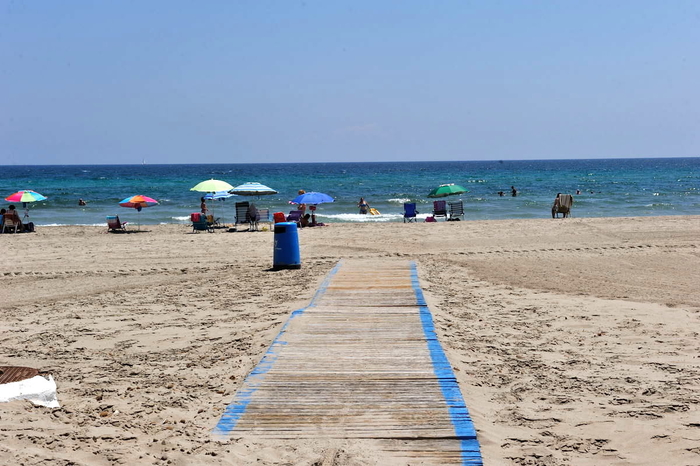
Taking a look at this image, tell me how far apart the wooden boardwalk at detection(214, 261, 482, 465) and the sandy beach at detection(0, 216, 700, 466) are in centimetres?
16

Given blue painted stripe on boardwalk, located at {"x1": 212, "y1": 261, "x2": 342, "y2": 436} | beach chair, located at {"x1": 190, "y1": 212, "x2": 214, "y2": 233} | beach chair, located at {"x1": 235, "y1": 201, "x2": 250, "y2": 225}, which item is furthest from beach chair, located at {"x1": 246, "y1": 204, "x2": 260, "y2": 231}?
blue painted stripe on boardwalk, located at {"x1": 212, "y1": 261, "x2": 342, "y2": 436}

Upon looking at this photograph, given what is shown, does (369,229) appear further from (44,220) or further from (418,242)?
(44,220)

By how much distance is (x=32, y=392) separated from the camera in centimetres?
456

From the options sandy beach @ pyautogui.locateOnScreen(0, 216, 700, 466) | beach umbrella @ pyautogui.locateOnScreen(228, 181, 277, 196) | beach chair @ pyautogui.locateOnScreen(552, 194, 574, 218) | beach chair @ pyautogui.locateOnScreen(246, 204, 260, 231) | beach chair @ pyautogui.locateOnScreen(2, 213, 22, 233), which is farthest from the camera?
beach chair @ pyautogui.locateOnScreen(552, 194, 574, 218)

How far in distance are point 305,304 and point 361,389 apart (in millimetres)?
3348

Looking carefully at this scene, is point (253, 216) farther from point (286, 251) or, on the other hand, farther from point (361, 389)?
point (361, 389)

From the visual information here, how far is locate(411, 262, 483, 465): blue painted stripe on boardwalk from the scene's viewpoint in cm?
381

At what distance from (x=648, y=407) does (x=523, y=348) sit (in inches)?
65.6

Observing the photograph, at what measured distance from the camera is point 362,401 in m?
4.54

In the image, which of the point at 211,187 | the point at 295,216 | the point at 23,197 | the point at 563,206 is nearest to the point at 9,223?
the point at 23,197

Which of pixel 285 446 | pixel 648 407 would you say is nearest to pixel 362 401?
pixel 285 446

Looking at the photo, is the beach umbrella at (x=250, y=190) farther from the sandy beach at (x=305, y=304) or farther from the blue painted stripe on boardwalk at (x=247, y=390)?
the blue painted stripe on boardwalk at (x=247, y=390)

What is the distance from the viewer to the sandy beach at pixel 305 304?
4.00 m

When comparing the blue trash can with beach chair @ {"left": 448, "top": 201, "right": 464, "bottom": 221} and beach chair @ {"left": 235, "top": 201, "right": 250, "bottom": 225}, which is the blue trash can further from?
beach chair @ {"left": 448, "top": 201, "right": 464, "bottom": 221}
